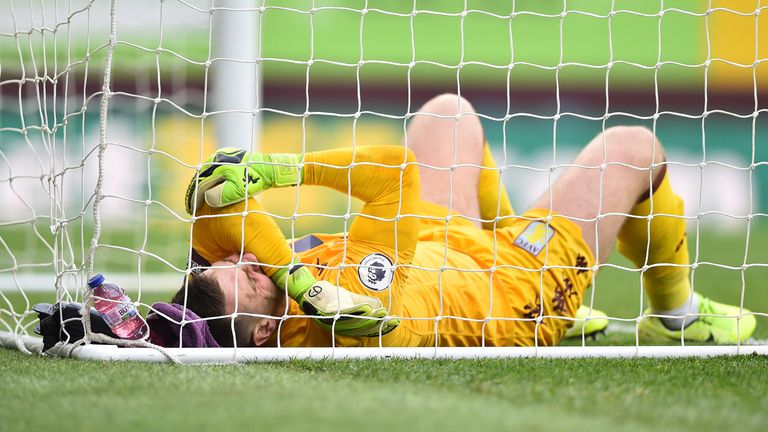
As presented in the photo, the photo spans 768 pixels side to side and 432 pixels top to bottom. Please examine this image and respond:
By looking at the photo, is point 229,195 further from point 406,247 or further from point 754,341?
point 754,341

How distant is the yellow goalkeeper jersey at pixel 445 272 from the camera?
6.81 ft

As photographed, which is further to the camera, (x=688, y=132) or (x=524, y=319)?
(x=688, y=132)

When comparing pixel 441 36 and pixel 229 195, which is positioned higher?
pixel 441 36

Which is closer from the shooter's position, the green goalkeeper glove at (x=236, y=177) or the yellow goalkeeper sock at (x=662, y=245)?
the green goalkeeper glove at (x=236, y=177)

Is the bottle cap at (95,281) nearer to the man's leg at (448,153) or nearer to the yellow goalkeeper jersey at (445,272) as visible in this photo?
the yellow goalkeeper jersey at (445,272)

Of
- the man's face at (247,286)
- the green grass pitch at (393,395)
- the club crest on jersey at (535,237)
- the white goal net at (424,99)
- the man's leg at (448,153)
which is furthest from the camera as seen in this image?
the white goal net at (424,99)

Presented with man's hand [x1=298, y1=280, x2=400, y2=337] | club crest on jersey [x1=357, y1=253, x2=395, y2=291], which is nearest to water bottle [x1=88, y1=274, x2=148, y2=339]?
man's hand [x1=298, y1=280, x2=400, y2=337]

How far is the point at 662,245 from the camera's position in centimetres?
243

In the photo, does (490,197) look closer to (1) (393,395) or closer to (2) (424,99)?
(1) (393,395)

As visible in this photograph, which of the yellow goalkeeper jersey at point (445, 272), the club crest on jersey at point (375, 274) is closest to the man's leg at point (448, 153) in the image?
the yellow goalkeeper jersey at point (445, 272)

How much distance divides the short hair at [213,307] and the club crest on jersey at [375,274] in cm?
25

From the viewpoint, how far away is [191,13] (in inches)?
178

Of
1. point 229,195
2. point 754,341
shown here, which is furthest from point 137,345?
point 754,341

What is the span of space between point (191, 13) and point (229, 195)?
2.76 meters
